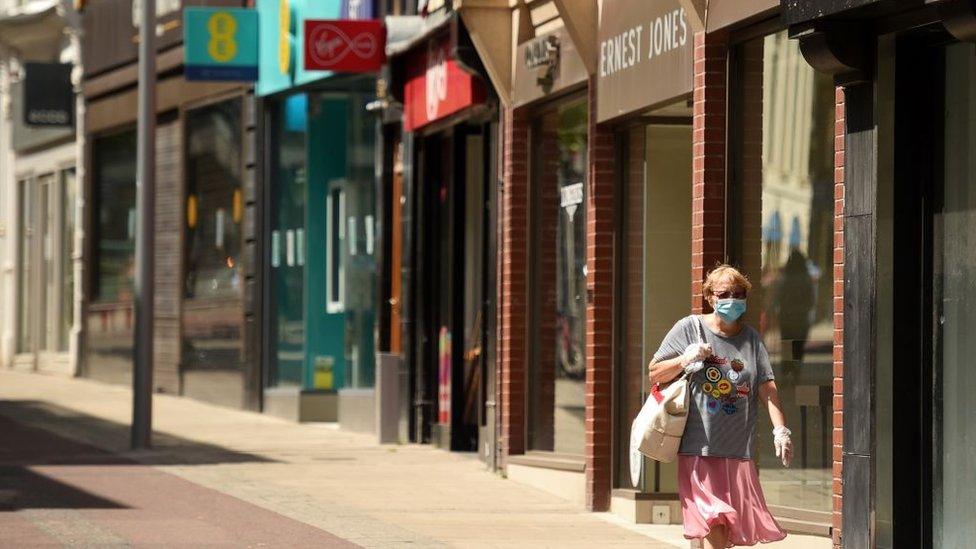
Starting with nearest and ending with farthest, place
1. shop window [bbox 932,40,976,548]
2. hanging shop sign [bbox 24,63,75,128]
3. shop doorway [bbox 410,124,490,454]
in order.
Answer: shop window [bbox 932,40,976,548] < shop doorway [bbox 410,124,490,454] < hanging shop sign [bbox 24,63,75,128]

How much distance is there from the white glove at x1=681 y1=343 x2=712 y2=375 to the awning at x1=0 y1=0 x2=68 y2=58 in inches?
1002

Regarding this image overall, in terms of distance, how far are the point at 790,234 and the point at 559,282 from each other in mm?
4647

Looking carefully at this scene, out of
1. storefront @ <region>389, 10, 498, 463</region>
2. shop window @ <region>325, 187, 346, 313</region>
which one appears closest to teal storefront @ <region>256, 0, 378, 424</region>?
shop window @ <region>325, 187, 346, 313</region>

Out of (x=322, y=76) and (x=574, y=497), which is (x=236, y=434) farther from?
(x=574, y=497)

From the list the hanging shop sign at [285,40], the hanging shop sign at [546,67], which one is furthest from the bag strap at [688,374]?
the hanging shop sign at [285,40]

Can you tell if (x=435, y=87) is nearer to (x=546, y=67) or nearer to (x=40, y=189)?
(x=546, y=67)

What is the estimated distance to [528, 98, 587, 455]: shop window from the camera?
1502cm

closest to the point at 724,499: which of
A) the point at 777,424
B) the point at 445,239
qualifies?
the point at 777,424

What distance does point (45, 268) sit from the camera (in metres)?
35.1

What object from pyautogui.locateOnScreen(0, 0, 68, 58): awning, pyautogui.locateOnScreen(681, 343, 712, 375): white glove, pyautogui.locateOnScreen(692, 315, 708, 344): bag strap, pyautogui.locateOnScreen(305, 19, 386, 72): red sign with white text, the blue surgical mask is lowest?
pyautogui.locateOnScreen(681, 343, 712, 375): white glove

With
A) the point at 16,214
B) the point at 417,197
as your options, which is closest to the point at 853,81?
the point at 417,197

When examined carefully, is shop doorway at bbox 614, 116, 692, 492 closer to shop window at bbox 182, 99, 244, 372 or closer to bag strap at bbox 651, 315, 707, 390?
bag strap at bbox 651, 315, 707, 390

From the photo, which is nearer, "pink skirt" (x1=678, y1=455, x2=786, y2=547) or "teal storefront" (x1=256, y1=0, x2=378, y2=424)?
"pink skirt" (x1=678, y1=455, x2=786, y2=547)

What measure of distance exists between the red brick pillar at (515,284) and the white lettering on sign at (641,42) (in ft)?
7.54
